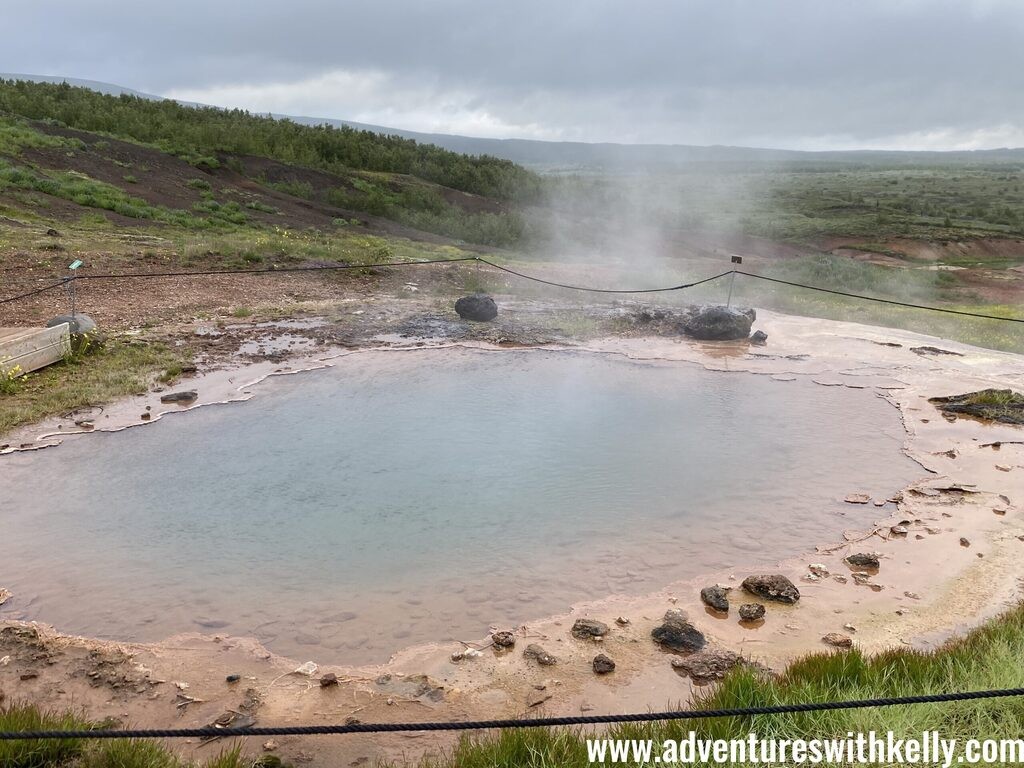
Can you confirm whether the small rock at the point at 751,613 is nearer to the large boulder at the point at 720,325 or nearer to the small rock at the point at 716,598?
the small rock at the point at 716,598

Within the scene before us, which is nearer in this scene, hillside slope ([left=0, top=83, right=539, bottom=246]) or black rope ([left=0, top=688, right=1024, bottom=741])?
black rope ([left=0, top=688, right=1024, bottom=741])

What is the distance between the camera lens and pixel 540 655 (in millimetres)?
4219

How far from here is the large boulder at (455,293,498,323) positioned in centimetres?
1256

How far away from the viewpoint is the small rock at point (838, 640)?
4371 mm

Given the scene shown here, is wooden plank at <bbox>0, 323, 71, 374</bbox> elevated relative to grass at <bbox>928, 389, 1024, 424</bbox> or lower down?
elevated

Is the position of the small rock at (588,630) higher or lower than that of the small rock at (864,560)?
lower

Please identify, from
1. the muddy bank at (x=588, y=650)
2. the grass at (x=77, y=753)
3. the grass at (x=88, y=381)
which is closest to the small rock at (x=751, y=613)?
the muddy bank at (x=588, y=650)

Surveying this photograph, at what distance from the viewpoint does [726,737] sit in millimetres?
3148

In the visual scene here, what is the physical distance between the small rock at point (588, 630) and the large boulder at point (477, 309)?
8.48 meters

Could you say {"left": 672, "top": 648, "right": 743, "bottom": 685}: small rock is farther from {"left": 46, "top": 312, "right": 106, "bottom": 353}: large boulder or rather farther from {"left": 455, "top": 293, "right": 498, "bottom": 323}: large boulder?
{"left": 455, "top": 293, "right": 498, "bottom": 323}: large boulder

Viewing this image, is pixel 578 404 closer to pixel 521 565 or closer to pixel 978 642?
pixel 521 565

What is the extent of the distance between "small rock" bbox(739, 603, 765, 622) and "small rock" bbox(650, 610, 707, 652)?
406 mm

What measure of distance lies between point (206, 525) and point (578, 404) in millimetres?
4532

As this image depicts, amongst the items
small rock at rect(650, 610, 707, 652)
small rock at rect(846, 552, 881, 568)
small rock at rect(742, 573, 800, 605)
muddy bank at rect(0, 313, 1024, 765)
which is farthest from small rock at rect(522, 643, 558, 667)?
small rock at rect(846, 552, 881, 568)
